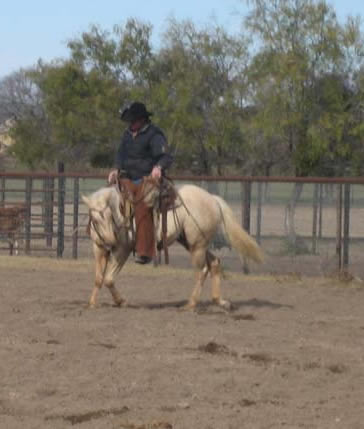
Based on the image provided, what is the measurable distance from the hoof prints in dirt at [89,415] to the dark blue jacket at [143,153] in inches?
199

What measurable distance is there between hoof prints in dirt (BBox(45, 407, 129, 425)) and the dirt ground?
0.04 ft

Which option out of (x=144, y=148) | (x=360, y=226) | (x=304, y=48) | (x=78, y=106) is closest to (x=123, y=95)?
(x=78, y=106)

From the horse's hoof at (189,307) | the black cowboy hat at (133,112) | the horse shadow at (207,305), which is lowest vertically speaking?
the horse shadow at (207,305)

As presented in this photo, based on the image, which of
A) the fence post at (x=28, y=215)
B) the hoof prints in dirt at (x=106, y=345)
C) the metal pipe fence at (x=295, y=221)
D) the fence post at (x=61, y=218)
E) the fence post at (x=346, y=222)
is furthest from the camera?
the fence post at (x=28, y=215)

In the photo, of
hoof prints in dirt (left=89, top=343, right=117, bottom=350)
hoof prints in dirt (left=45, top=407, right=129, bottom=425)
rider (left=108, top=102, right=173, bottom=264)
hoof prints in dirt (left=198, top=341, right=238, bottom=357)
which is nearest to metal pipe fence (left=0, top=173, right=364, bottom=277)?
rider (left=108, top=102, right=173, bottom=264)

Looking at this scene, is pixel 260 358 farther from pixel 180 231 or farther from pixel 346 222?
pixel 346 222

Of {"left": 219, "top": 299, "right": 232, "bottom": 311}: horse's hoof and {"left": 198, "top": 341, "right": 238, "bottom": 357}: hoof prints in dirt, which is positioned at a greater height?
{"left": 198, "top": 341, "right": 238, "bottom": 357}: hoof prints in dirt

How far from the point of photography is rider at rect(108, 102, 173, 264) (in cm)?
1121

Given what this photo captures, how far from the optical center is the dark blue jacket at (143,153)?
11227mm

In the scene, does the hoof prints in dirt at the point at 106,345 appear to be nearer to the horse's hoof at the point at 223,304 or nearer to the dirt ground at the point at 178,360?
the dirt ground at the point at 178,360

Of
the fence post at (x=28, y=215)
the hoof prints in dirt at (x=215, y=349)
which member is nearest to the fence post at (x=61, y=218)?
the fence post at (x=28, y=215)

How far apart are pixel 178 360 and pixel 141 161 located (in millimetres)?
3605

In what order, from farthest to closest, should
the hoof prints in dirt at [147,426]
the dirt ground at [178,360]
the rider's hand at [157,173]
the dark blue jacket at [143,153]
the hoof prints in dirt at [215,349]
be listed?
A: the dark blue jacket at [143,153]
the rider's hand at [157,173]
the hoof prints in dirt at [215,349]
the dirt ground at [178,360]
the hoof prints in dirt at [147,426]

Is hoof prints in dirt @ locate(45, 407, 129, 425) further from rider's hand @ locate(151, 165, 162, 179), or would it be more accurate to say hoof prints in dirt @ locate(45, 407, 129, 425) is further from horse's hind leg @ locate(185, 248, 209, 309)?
horse's hind leg @ locate(185, 248, 209, 309)
